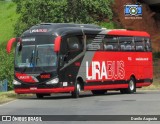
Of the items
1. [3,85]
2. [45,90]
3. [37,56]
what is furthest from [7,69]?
[45,90]

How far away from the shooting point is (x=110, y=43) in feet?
104

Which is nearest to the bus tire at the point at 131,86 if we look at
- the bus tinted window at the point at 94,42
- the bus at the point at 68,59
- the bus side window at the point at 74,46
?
the bus at the point at 68,59

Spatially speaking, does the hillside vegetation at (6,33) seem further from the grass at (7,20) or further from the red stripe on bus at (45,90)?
the red stripe on bus at (45,90)

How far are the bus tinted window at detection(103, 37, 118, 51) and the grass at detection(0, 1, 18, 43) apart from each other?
23.8 metres

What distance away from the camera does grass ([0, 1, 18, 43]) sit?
198ft

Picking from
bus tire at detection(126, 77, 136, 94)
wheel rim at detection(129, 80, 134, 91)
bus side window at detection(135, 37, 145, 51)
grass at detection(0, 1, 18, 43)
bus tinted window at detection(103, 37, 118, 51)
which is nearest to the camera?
bus tinted window at detection(103, 37, 118, 51)

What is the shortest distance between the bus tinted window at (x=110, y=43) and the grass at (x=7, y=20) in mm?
23766

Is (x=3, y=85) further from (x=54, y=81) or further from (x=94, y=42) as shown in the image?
(x=54, y=81)

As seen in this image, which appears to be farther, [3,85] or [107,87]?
[3,85]

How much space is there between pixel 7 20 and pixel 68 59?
40254 mm

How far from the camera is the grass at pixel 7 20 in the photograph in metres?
60.2

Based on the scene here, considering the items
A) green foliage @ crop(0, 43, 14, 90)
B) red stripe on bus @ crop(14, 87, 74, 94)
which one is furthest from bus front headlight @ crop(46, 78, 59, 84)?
green foliage @ crop(0, 43, 14, 90)

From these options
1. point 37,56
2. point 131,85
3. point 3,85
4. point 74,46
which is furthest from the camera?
point 3,85

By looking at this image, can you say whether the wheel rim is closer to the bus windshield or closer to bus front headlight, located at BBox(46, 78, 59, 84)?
bus front headlight, located at BBox(46, 78, 59, 84)
